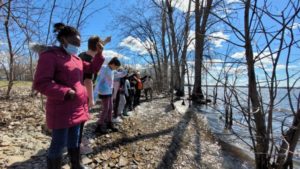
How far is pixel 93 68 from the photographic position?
137 inches

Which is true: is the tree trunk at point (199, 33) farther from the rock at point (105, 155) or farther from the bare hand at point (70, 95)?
the rock at point (105, 155)

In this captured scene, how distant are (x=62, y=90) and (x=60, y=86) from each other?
58 millimetres

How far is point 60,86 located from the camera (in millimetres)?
2549

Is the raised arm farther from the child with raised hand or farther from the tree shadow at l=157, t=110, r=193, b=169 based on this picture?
the tree shadow at l=157, t=110, r=193, b=169

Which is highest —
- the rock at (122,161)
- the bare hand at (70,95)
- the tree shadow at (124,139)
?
the bare hand at (70,95)

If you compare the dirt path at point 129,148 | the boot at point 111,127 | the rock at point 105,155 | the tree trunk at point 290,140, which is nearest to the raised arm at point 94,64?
the dirt path at point 129,148

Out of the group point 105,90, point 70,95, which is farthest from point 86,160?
point 70,95

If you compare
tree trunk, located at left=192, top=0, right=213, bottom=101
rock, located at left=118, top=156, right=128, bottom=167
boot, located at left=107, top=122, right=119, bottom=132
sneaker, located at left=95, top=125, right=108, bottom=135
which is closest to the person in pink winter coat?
rock, located at left=118, top=156, right=128, bottom=167

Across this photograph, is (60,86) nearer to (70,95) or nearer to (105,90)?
(70,95)

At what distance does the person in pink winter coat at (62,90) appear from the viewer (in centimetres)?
253

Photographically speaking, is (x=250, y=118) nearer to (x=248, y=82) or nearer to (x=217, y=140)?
(x=248, y=82)

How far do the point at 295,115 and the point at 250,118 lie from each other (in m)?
0.51

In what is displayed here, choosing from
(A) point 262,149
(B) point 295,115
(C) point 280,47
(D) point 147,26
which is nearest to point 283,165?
(A) point 262,149

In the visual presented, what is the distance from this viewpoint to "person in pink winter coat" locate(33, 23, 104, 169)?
2.53 m
